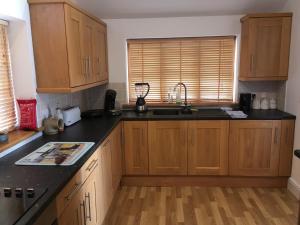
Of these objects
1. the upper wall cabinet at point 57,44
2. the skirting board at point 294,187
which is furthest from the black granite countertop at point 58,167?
the skirting board at point 294,187

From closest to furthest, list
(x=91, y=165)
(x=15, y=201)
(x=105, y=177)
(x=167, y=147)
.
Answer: (x=15, y=201) < (x=91, y=165) < (x=105, y=177) < (x=167, y=147)

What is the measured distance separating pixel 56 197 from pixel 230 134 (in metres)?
2.24

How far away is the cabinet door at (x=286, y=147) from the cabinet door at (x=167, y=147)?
1120mm

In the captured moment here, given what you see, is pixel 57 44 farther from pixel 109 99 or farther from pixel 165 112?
pixel 165 112

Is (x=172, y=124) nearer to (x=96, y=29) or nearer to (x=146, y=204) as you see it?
(x=146, y=204)

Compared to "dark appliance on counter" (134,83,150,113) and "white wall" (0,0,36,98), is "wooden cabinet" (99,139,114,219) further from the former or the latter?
"dark appliance on counter" (134,83,150,113)

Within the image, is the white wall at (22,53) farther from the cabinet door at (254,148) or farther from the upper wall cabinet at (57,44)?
the cabinet door at (254,148)

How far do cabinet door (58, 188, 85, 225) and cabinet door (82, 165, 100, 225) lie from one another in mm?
73

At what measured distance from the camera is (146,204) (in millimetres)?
2840

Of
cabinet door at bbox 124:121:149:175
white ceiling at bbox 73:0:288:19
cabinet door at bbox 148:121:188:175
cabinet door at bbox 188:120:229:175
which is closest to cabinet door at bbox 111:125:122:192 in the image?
cabinet door at bbox 124:121:149:175

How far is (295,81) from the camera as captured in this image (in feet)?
9.73

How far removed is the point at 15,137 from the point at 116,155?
114cm

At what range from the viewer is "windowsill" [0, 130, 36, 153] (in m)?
1.84

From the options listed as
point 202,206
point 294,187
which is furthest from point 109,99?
point 294,187
